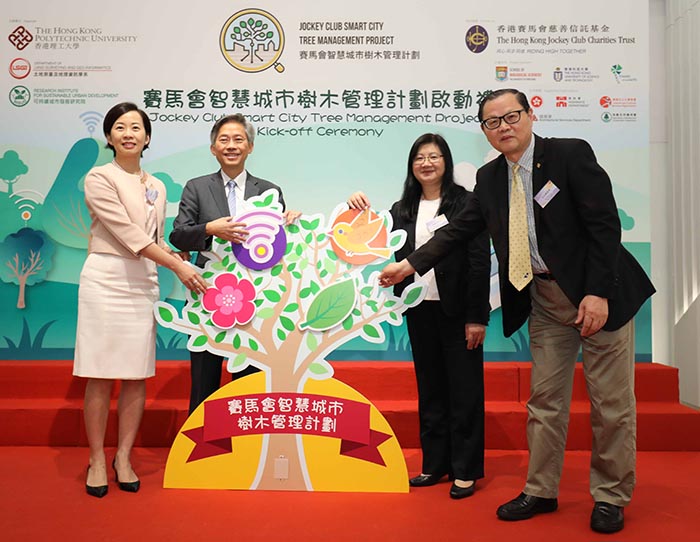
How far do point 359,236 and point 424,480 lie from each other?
105 centimetres

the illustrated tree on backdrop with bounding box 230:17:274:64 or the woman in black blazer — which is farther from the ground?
the illustrated tree on backdrop with bounding box 230:17:274:64

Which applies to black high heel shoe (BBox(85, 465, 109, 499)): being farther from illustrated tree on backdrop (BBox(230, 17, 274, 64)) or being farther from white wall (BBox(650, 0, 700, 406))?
white wall (BBox(650, 0, 700, 406))

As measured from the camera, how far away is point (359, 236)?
2633mm

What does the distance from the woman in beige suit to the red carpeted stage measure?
0.26 meters

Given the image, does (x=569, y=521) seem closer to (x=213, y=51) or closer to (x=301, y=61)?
(x=301, y=61)

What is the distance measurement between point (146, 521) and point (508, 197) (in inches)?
68.5

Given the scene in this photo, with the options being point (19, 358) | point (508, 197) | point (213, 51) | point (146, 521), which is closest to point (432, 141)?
point (508, 197)

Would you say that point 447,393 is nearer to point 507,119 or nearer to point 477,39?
point 507,119

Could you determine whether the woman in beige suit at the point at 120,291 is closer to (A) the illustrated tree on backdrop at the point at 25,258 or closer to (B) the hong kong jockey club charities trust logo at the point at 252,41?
(B) the hong kong jockey club charities trust logo at the point at 252,41

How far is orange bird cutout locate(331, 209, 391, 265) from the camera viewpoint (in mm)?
2613

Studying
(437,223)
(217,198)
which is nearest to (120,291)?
(217,198)

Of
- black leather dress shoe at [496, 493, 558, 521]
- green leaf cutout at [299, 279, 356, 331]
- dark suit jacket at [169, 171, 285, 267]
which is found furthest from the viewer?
dark suit jacket at [169, 171, 285, 267]

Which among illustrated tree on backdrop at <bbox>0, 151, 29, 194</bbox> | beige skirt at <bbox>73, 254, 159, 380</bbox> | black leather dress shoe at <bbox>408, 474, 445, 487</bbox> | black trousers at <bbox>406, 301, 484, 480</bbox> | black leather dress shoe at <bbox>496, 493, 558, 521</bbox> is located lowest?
→ black leather dress shoe at <bbox>408, 474, 445, 487</bbox>

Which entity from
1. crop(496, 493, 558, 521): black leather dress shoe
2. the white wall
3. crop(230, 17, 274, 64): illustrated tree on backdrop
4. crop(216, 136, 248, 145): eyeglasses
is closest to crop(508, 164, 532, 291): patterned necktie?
crop(496, 493, 558, 521): black leather dress shoe
